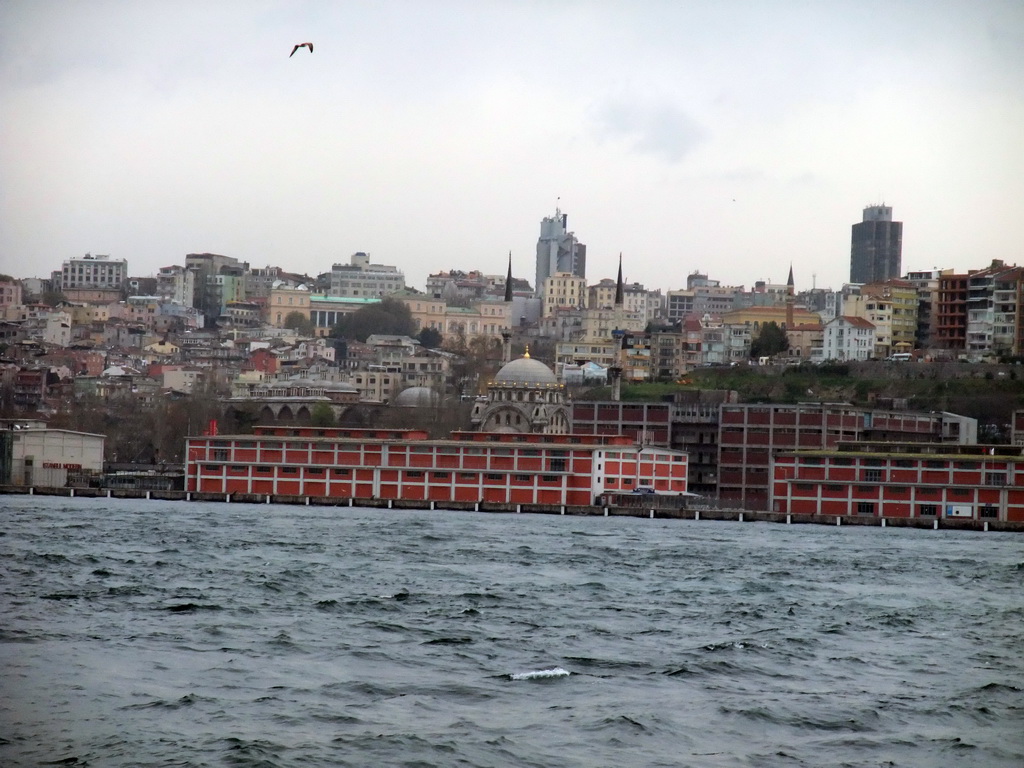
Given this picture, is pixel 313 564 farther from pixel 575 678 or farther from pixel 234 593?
pixel 575 678

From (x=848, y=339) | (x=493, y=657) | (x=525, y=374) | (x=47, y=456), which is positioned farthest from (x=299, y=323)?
(x=493, y=657)

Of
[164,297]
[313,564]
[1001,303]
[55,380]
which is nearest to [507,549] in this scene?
[313,564]

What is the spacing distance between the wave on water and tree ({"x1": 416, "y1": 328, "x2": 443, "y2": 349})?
11974 centimetres

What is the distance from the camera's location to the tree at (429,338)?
469ft

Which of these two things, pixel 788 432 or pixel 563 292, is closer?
pixel 788 432

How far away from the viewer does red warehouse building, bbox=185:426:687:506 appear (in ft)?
212

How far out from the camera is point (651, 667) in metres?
22.9

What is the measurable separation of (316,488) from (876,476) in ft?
64.3

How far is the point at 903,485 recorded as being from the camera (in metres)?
60.3

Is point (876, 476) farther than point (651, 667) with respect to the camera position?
Yes

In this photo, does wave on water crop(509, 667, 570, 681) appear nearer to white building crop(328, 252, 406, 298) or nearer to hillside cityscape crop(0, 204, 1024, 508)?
hillside cityscape crop(0, 204, 1024, 508)

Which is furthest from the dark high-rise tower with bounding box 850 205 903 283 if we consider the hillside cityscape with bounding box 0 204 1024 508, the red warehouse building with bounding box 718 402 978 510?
the red warehouse building with bounding box 718 402 978 510

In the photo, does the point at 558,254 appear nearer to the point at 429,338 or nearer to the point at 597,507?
the point at 429,338

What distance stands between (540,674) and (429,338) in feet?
402
